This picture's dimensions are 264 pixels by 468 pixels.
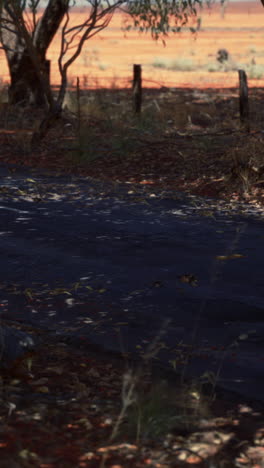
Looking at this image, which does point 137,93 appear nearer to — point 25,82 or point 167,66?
point 25,82

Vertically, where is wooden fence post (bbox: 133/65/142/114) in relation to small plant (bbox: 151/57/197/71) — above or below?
below

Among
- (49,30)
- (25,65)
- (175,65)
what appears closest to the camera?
(49,30)

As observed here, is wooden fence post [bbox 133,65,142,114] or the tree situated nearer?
the tree

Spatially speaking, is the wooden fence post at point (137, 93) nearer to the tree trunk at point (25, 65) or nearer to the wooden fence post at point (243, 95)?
the tree trunk at point (25, 65)

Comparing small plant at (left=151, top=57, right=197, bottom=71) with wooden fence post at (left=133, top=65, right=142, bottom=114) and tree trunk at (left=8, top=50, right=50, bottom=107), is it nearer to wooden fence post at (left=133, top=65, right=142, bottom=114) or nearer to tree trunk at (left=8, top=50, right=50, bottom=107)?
tree trunk at (left=8, top=50, right=50, bottom=107)

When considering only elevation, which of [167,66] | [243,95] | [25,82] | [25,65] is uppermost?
[167,66]

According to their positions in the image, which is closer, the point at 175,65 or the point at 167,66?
the point at 175,65

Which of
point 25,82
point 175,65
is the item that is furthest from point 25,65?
point 175,65

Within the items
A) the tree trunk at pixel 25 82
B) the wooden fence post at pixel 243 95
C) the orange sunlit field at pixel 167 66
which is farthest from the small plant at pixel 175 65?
the wooden fence post at pixel 243 95

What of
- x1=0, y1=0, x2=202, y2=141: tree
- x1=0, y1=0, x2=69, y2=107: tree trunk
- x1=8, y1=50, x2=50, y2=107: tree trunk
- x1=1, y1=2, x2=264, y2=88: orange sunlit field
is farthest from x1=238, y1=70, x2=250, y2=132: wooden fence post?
x1=8, y1=50, x2=50, y2=107: tree trunk

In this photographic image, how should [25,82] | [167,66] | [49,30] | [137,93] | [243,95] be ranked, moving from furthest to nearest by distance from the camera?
[167,66]
[25,82]
[49,30]
[137,93]
[243,95]

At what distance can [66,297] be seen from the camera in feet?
20.7

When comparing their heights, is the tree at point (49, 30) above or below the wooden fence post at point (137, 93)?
above

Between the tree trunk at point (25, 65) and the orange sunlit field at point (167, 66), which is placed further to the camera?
the orange sunlit field at point (167, 66)
